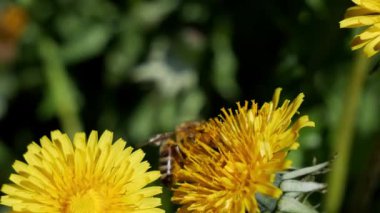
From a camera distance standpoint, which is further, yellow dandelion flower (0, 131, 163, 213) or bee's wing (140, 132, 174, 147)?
bee's wing (140, 132, 174, 147)

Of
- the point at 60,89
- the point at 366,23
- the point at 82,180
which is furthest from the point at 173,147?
the point at 60,89

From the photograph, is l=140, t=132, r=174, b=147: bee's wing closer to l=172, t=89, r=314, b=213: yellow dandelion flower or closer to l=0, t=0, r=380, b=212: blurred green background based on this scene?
l=172, t=89, r=314, b=213: yellow dandelion flower

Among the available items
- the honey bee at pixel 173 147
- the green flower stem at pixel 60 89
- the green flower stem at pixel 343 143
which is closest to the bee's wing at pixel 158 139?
the honey bee at pixel 173 147

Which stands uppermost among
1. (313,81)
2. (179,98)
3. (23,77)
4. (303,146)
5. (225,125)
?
(23,77)

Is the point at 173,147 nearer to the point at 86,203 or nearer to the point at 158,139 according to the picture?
the point at 158,139

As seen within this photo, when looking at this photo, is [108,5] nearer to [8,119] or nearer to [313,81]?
[8,119]

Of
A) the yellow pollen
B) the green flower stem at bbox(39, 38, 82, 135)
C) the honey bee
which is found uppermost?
the green flower stem at bbox(39, 38, 82, 135)

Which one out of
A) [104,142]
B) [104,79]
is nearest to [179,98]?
[104,79]

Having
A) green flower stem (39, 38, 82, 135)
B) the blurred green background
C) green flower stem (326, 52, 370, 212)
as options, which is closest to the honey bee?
green flower stem (326, 52, 370, 212)
